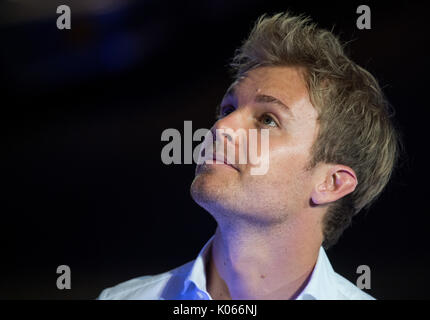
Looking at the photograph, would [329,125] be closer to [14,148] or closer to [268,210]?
[268,210]

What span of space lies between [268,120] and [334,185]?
384 millimetres

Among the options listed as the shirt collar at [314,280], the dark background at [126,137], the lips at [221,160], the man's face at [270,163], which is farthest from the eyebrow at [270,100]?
the shirt collar at [314,280]

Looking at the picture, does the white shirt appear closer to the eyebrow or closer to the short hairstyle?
the short hairstyle

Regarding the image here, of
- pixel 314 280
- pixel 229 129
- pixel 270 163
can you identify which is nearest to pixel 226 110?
pixel 229 129

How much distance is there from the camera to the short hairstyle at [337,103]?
1672 mm

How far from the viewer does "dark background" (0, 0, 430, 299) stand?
75.5 inches

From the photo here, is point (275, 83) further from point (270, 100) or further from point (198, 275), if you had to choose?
point (198, 275)

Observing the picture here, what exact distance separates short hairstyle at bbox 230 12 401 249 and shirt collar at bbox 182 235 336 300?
172mm

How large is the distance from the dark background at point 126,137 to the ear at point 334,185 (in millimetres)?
338

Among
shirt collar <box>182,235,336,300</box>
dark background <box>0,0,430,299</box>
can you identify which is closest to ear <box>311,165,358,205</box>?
shirt collar <box>182,235,336,300</box>

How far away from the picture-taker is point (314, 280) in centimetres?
165

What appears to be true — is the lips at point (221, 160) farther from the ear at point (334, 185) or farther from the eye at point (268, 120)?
the ear at point (334, 185)

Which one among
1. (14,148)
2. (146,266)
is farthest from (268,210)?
(14,148)

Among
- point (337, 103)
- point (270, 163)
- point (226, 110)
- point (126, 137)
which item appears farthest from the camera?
point (126, 137)
